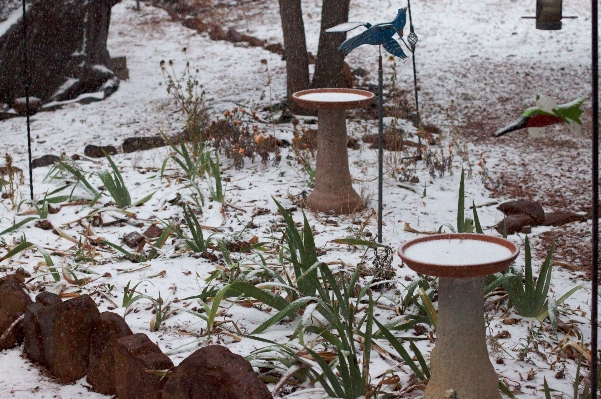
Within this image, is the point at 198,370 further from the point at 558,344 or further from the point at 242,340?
the point at 558,344

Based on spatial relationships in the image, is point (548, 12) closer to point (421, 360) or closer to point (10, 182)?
point (421, 360)

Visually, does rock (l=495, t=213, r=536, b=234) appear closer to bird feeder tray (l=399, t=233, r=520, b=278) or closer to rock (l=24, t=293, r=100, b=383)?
bird feeder tray (l=399, t=233, r=520, b=278)

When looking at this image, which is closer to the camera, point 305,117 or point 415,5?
point 305,117

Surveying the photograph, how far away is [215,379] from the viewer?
7.54ft

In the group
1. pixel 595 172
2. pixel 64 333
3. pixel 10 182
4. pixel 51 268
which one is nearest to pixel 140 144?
pixel 10 182

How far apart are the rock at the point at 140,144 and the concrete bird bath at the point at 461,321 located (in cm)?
453

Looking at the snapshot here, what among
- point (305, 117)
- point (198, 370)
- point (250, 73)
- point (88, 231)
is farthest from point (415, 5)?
point (198, 370)

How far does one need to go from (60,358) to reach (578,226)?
321cm

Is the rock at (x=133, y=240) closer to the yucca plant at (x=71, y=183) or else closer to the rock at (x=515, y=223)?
the yucca plant at (x=71, y=183)

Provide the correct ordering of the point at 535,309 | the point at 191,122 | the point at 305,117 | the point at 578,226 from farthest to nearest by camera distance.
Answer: the point at 305,117
the point at 191,122
the point at 578,226
the point at 535,309

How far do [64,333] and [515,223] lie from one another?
2793 millimetres

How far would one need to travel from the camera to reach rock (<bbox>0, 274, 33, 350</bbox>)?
10.4 feet

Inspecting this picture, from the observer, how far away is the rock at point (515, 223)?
4.48m

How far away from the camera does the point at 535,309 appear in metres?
Result: 3.21
